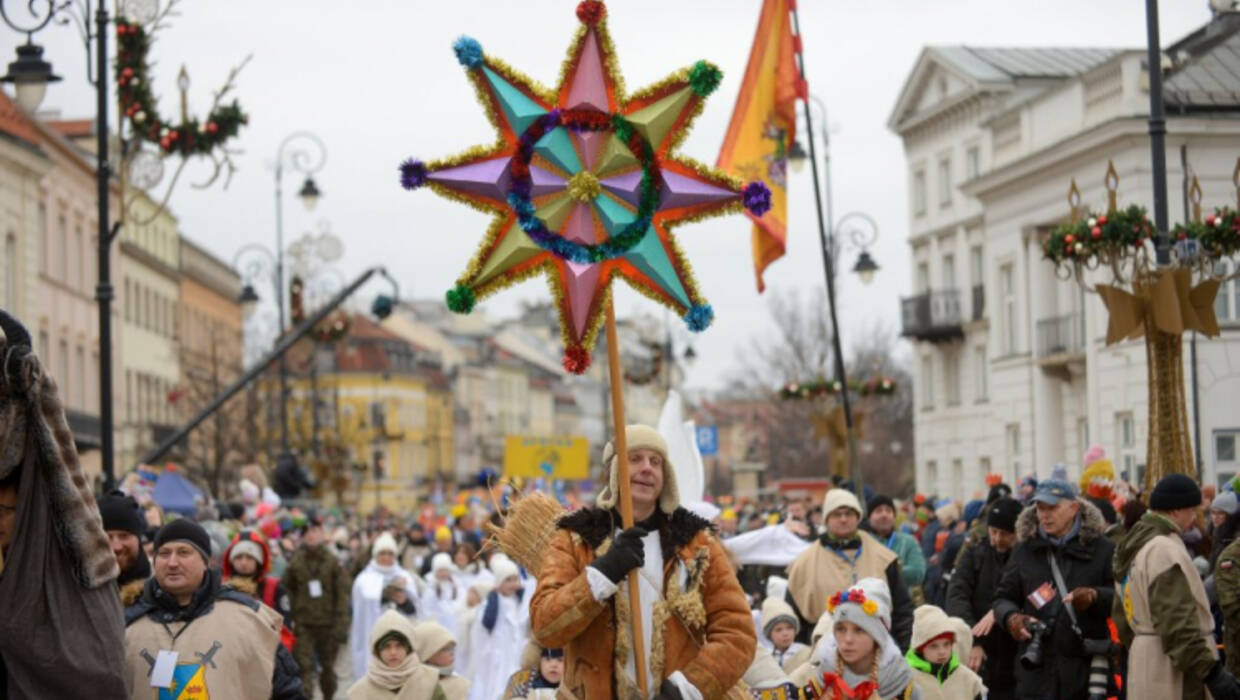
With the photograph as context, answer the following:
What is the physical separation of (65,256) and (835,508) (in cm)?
5084

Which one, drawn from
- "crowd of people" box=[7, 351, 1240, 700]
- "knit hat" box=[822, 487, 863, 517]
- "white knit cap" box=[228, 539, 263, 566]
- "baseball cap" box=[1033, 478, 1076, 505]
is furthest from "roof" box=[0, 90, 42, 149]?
"baseball cap" box=[1033, 478, 1076, 505]

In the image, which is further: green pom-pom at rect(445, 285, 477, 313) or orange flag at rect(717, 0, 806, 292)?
orange flag at rect(717, 0, 806, 292)

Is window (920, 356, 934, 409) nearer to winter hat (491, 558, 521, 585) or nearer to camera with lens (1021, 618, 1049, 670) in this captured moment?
winter hat (491, 558, 521, 585)

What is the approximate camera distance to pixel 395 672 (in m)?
12.3

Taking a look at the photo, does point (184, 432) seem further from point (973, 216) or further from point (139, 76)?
point (973, 216)

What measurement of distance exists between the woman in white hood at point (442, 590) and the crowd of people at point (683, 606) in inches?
123

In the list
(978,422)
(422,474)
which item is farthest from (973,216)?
(422,474)

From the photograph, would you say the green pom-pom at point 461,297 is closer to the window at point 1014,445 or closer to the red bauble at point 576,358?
the red bauble at point 576,358

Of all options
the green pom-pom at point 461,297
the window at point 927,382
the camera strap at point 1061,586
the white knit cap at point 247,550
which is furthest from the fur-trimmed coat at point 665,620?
the window at point 927,382

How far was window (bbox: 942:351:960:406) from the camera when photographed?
206 ft

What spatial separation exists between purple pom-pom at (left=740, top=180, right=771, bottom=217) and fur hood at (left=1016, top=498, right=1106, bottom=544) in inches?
191

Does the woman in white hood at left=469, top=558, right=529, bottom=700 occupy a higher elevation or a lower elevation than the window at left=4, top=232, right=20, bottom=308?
lower

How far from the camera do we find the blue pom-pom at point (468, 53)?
25.7 feet

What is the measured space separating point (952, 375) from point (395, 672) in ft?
171
